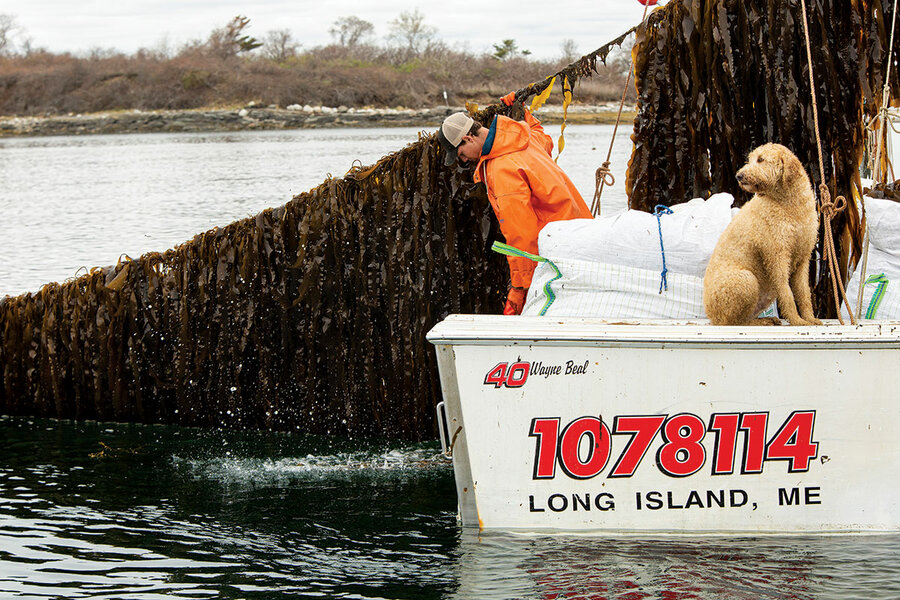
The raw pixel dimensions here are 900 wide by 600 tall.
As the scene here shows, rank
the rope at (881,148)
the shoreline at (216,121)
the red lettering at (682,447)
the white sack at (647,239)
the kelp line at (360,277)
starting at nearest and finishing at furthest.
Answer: the red lettering at (682,447) < the white sack at (647,239) < the rope at (881,148) < the kelp line at (360,277) < the shoreline at (216,121)

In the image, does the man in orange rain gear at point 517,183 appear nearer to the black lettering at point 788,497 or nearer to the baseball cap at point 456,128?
the baseball cap at point 456,128

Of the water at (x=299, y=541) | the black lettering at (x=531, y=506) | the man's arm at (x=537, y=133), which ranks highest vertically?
the man's arm at (x=537, y=133)

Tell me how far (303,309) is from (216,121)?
220 ft

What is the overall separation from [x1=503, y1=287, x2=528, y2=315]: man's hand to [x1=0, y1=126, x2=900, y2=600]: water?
1.25 metres

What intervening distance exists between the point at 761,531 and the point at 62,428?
5.24 m

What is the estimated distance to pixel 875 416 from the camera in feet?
14.7

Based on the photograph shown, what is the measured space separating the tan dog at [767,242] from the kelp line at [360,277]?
1.35 m

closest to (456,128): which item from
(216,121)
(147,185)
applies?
(147,185)

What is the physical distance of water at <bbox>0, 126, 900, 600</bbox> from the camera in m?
4.62

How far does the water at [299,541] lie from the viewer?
462cm

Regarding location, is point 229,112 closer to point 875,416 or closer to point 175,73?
point 175,73

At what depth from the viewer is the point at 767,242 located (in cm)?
468

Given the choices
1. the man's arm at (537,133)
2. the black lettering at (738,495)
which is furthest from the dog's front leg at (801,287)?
the man's arm at (537,133)

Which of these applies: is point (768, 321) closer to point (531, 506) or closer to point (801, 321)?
point (801, 321)
